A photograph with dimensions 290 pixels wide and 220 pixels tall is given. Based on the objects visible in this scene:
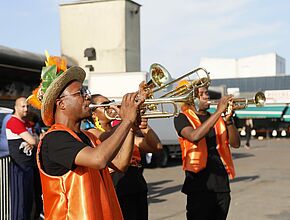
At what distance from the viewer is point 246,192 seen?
10.2 meters

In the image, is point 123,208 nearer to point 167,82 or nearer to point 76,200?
point 167,82

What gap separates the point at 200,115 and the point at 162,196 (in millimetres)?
5067

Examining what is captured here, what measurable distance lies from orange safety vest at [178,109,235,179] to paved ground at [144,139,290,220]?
2937 millimetres

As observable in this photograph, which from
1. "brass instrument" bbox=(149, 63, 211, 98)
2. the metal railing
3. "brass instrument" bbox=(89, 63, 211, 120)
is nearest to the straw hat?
"brass instrument" bbox=(89, 63, 211, 120)

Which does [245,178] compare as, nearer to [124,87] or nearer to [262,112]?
[124,87]

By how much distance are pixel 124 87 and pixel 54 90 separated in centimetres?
1134

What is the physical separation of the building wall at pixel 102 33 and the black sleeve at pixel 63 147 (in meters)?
19.0

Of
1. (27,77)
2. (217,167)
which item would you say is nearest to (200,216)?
(217,167)

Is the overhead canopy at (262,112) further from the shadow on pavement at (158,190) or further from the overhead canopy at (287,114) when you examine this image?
A: the shadow on pavement at (158,190)

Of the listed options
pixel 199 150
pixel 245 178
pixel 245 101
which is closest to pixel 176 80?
pixel 199 150

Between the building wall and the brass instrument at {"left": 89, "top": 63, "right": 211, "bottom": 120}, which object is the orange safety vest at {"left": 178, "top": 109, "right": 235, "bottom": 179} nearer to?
the brass instrument at {"left": 89, "top": 63, "right": 211, "bottom": 120}

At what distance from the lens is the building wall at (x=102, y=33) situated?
21812mm

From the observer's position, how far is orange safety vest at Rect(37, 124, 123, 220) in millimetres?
2885

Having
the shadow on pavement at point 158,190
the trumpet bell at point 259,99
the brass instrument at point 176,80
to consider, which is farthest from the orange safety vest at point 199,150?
the shadow on pavement at point 158,190
